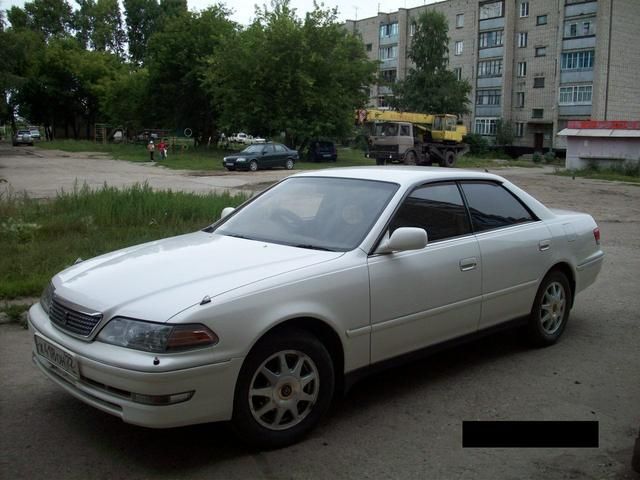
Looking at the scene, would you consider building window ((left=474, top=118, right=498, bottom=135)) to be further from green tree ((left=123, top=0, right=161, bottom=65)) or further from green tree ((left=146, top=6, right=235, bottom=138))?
green tree ((left=123, top=0, right=161, bottom=65))

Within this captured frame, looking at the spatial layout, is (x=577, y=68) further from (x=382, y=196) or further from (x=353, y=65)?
(x=382, y=196)

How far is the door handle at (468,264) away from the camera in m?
4.61

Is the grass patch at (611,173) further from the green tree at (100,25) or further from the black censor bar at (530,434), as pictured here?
the green tree at (100,25)

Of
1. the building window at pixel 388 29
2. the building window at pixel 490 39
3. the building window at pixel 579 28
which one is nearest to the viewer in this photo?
the building window at pixel 579 28

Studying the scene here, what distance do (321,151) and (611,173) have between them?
17335mm

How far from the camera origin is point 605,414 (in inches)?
165

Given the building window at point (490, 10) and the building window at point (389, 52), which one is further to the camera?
the building window at point (389, 52)

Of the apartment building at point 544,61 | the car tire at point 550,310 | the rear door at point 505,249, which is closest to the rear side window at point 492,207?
the rear door at point 505,249

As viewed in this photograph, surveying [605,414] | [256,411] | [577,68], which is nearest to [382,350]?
[256,411]

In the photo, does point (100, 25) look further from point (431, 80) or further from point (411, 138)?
point (411, 138)

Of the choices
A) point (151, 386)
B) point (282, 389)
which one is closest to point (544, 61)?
point (282, 389)

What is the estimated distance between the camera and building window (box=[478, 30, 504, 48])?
217ft

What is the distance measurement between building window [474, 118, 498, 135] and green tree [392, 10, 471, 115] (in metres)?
2.83

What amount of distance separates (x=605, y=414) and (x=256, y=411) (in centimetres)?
227
